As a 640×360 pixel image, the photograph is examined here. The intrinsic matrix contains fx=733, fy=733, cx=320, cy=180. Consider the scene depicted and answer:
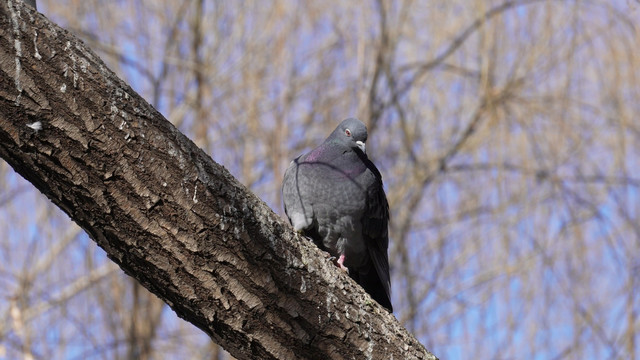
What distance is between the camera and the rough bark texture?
197 cm

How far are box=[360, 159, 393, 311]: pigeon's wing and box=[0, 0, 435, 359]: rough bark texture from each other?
167 centimetres

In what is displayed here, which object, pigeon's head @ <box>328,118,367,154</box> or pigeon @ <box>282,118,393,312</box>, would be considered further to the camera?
pigeon's head @ <box>328,118,367,154</box>

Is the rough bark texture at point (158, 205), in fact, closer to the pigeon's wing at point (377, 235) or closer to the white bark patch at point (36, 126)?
the white bark patch at point (36, 126)

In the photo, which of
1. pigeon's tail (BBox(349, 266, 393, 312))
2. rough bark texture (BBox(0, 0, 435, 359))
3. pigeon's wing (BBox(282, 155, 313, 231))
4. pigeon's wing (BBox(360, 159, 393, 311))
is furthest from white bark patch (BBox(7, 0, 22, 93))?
pigeon's tail (BBox(349, 266, 393, 312))

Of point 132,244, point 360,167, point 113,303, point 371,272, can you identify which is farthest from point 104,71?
point 113,303

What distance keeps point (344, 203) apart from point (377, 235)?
327 millimetres

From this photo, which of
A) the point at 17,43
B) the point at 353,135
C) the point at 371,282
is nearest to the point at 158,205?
the point at 17,43

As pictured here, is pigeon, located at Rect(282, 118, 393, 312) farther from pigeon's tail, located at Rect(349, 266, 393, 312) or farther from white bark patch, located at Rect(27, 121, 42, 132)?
white bark patch, located at Rect(27, 121, 42, 132)

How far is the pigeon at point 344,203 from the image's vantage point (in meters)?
4.13

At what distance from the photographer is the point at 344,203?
4133 millimetres

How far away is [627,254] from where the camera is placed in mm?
5492

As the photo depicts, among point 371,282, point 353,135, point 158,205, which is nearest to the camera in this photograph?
point 158,205

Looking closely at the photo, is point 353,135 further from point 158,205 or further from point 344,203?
point 158,205

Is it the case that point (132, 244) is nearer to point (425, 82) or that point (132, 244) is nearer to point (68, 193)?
point (68, 193)
